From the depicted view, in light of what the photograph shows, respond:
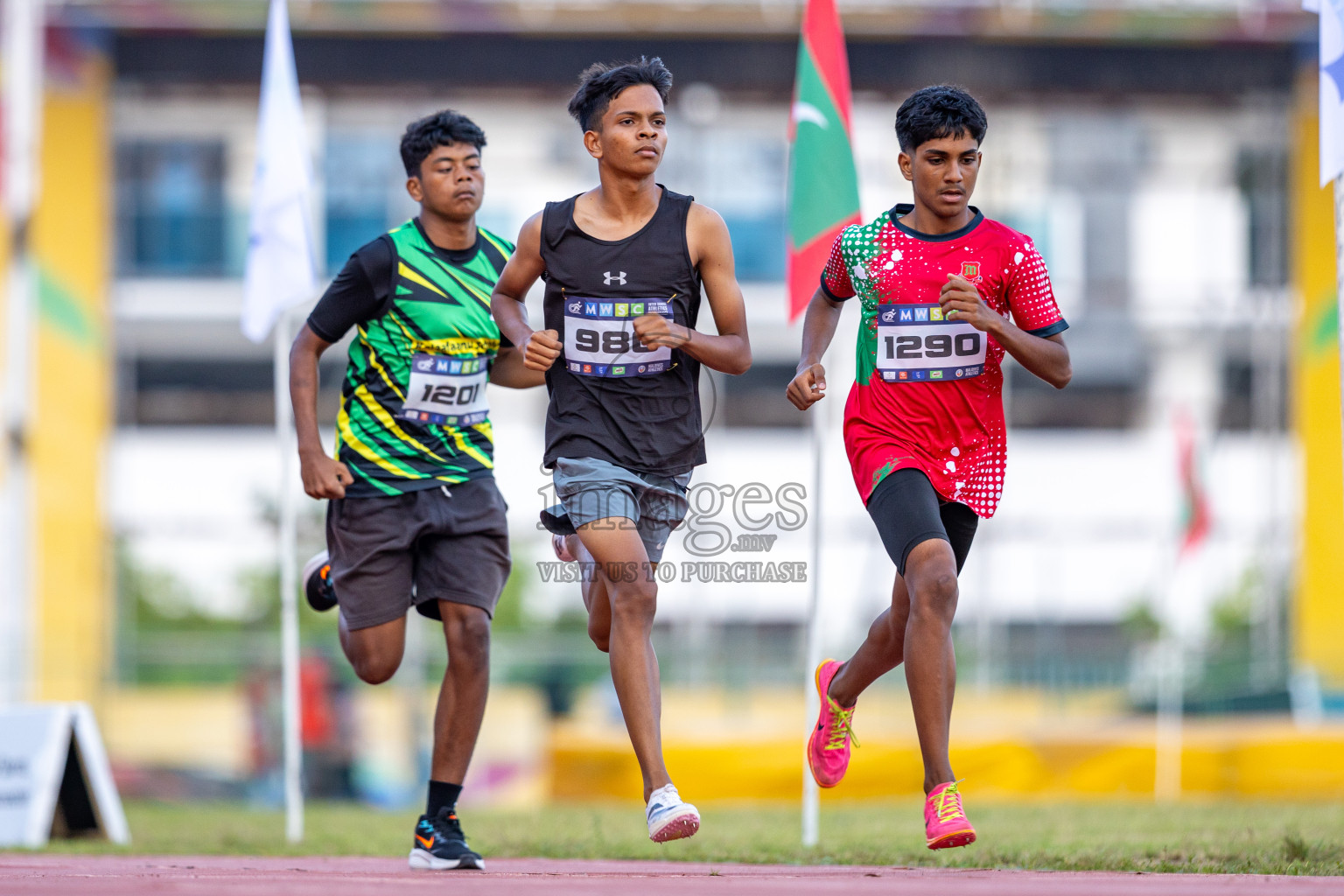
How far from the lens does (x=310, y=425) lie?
16.5 ft

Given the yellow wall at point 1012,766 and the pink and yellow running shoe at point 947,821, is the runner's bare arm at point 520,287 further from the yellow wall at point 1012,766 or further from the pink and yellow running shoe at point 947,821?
the yellow wall at point 1012,766

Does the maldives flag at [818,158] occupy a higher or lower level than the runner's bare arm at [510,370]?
higher

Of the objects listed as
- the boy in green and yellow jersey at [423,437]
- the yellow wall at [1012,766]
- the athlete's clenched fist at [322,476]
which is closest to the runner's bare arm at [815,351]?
the boy in green and yellow jersey at [423,437]

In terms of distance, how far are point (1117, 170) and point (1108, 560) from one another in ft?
18.5

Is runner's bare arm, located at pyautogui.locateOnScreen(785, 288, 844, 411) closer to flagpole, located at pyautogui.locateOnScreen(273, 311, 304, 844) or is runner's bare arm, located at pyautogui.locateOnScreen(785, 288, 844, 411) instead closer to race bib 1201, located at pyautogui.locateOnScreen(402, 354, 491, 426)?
race bib 1201, located at pyautogui.locateOnScreen(402, 354, 491, 426)

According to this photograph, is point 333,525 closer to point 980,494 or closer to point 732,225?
point 980,494

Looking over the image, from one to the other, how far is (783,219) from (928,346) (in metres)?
16.5

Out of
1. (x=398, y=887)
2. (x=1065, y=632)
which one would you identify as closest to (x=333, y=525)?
(x=398, y=887)

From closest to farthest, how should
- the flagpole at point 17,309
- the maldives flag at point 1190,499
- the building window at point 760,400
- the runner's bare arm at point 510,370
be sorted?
the runner's bare arm at point 510,370
the flagpole at point 17,309
the maldives flag at point 1190,499
the building window at point 760,400

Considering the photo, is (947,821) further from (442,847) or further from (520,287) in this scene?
(520,287)

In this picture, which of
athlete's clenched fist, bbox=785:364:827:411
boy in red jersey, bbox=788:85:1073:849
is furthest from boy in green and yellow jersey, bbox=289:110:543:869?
boy in red jersey, bbox=788:85:1073:849

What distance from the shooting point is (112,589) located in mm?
18016

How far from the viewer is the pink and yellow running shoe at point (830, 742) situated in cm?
505

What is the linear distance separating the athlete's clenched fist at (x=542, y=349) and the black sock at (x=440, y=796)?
141 centimetres
